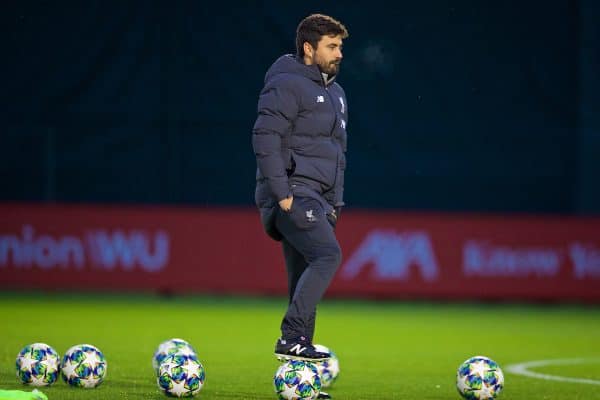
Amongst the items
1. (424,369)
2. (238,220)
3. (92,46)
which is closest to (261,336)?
(424,369)

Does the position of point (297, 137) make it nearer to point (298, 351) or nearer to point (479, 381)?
point (298, 351)

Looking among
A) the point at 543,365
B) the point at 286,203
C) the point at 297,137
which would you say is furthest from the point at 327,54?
the point at 543,365

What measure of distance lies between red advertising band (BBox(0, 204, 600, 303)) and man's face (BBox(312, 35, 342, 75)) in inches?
307

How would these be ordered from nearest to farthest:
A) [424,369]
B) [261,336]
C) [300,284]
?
[300,284] < [424,369] < [261,336]

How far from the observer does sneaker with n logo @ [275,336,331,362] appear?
789cm

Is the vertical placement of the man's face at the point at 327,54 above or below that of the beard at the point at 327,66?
above

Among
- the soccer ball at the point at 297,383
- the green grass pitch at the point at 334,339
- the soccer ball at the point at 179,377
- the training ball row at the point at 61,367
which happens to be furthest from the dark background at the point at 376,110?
the soccer ball at the point at 297,383

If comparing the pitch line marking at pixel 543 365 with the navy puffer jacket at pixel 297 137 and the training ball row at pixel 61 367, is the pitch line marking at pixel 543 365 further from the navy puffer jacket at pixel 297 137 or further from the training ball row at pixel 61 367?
the training ball row at pixel 61 367

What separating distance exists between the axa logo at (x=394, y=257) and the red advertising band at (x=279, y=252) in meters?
0.01

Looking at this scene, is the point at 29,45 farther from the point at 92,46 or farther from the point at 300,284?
the point at 300,284

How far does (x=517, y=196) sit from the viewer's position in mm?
16672

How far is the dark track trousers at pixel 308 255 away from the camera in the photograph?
26.1 ft

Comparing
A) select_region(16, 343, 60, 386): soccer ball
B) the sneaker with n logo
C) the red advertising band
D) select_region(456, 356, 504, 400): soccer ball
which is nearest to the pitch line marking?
select_region(456, 356, 504, 400): soccer ball

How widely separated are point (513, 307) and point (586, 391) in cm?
755
